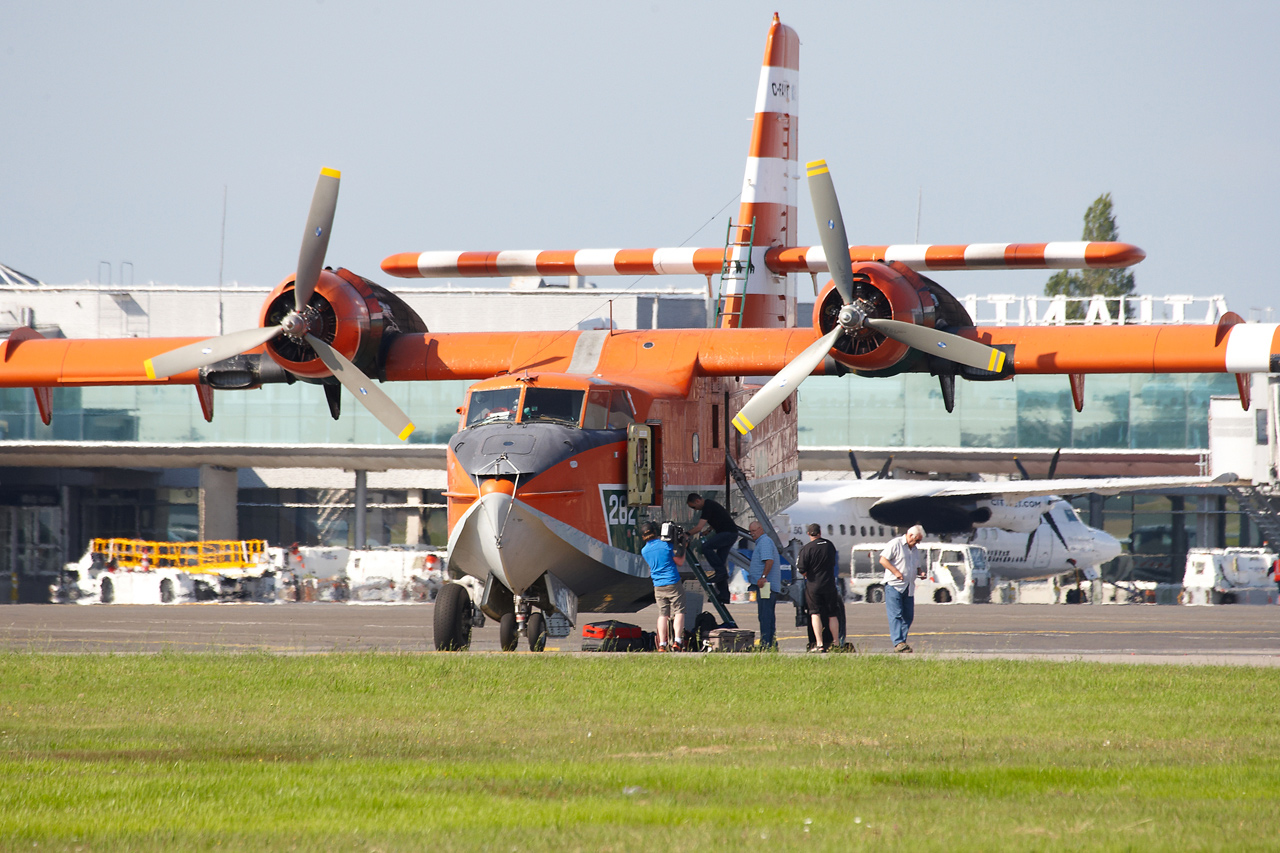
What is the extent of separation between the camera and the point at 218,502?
5788cm

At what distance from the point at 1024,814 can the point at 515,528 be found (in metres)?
9.33

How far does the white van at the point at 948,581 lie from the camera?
4053 centimetres

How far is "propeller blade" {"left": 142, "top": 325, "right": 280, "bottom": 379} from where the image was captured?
20016 mm

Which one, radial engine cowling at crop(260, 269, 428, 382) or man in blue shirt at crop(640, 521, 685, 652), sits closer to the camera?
man in blue shirt at crop(640, 521, 685, 652)

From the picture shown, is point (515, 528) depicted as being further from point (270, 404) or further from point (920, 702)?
point (270, 404)

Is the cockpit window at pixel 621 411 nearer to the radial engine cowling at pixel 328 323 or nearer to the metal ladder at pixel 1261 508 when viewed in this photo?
the radial engine cowling at pixel 328 323

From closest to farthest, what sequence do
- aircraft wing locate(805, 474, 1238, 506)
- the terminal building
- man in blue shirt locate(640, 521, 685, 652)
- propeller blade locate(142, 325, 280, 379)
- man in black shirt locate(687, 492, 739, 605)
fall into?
man in blue shirt locate(640, 521, 685, 652) → man in black shirt locate(687, 492, 739, 605) → propeller blade locate(142, 325, 280, 379) → aircraft wing locate(805, 474, 1238, 506) → the terminal building

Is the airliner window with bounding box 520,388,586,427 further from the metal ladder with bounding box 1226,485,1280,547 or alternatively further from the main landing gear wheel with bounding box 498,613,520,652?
the metal ladder with bounding box 1226,485,1280,547

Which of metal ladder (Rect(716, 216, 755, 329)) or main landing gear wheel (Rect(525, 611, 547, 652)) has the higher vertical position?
metal ladder (Rect(716, 216, 755, 329))

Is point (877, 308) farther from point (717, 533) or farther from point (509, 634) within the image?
point (509, 634)

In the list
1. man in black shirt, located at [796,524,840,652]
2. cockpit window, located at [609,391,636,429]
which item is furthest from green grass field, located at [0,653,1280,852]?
cockpit window, located at [609,391,636,429]

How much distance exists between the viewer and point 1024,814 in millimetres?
7242

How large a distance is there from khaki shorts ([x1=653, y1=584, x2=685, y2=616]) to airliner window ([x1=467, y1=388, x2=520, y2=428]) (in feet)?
9.08

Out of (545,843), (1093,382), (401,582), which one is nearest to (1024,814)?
(545,843)
